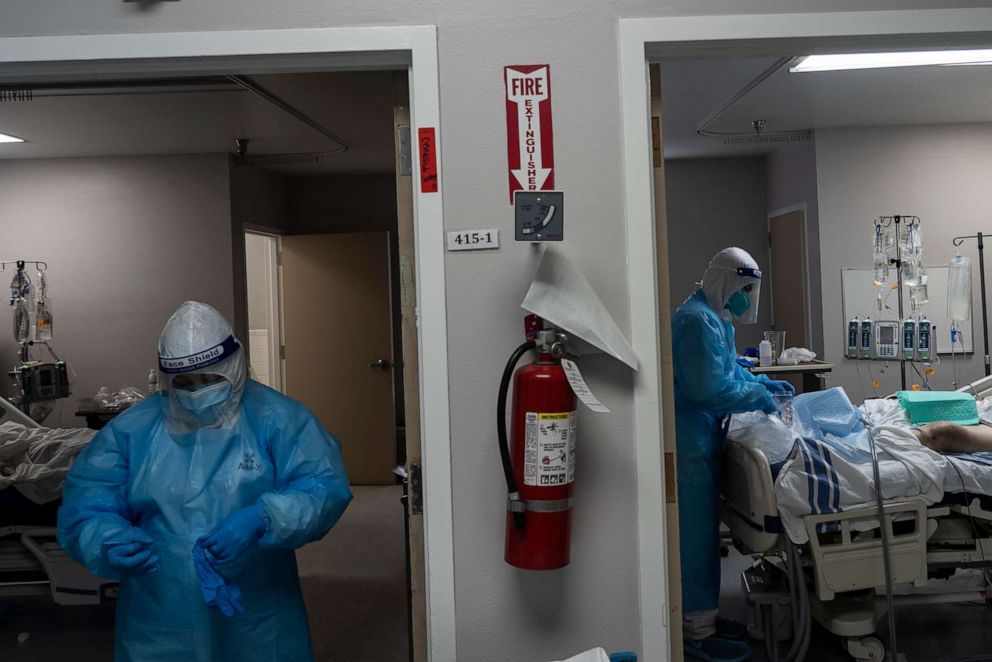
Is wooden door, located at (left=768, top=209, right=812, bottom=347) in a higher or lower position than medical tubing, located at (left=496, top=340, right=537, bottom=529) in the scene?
higher

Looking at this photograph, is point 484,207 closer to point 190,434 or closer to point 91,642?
point 190,434

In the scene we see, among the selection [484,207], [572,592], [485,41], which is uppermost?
[485,41]

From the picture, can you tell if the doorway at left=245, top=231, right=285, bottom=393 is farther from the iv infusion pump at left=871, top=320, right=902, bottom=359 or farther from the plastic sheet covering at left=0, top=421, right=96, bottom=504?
the iv infusion pump at left=871, top=320, right=902, bottom=359

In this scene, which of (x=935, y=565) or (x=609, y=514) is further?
(x=935, y=565)

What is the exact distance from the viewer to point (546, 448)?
1.63 meters

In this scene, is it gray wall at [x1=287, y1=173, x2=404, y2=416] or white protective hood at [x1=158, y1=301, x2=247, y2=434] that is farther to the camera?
gray wall at [x1=287, y1=173, x2=404, y2=416]

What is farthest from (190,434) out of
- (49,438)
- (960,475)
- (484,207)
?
(960,475)

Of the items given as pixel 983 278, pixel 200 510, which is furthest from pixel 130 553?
pixel 983 278

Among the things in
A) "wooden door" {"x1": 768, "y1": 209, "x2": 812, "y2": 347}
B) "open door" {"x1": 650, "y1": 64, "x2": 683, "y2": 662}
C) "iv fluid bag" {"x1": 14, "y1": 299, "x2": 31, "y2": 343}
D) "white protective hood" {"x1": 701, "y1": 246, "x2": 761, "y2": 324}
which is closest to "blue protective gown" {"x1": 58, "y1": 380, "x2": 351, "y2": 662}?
"open door" {"x1": 650, "y1": 64, "x2": 683, "y2": 662}

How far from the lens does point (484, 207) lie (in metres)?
1.76

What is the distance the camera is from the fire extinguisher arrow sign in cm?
175

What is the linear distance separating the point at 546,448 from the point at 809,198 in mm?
5202

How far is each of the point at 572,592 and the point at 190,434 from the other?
97cm

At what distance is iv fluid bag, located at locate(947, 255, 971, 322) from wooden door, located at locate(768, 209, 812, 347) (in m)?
0.99
